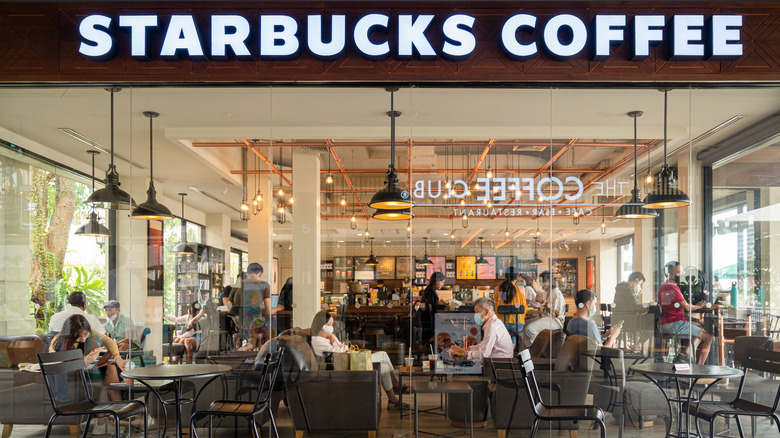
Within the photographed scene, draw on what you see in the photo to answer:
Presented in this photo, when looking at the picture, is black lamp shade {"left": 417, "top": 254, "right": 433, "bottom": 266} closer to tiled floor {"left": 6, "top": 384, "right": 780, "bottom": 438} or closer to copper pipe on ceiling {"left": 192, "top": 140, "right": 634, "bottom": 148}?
copper pipe on ceiling {"left": 192, "top": 140, "right": 634, "bottom": 148}

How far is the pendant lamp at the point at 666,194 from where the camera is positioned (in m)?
5.84

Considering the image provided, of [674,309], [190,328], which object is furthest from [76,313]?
[674,309]

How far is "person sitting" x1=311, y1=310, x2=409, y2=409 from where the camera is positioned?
5.57 metres

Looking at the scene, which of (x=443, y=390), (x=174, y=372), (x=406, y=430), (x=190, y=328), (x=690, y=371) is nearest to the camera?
(x=174, y=372)

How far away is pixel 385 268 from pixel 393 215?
53 centimetres

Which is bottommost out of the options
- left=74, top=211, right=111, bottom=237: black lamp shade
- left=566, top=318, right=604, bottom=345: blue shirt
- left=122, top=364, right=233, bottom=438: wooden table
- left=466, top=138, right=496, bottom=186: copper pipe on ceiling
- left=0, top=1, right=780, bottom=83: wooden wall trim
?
left=122, top=364, right=233, bottom=438: wooden table

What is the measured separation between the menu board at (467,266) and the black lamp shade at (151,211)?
2888 millimetres

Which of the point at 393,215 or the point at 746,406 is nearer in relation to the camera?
the point at 746,406

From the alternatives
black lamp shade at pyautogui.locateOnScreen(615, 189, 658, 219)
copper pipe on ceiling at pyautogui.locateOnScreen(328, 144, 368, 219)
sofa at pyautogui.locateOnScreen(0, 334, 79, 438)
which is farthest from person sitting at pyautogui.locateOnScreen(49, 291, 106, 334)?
black lamp shade at pyautogui.locateOnScreen(615, 189, 658, 219)

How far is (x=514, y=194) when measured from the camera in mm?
5828

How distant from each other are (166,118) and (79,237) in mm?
1439

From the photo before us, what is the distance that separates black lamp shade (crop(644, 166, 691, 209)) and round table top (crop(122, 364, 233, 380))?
171 inches

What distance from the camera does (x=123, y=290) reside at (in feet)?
18.8

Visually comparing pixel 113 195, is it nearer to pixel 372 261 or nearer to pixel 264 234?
pixel 264 234
